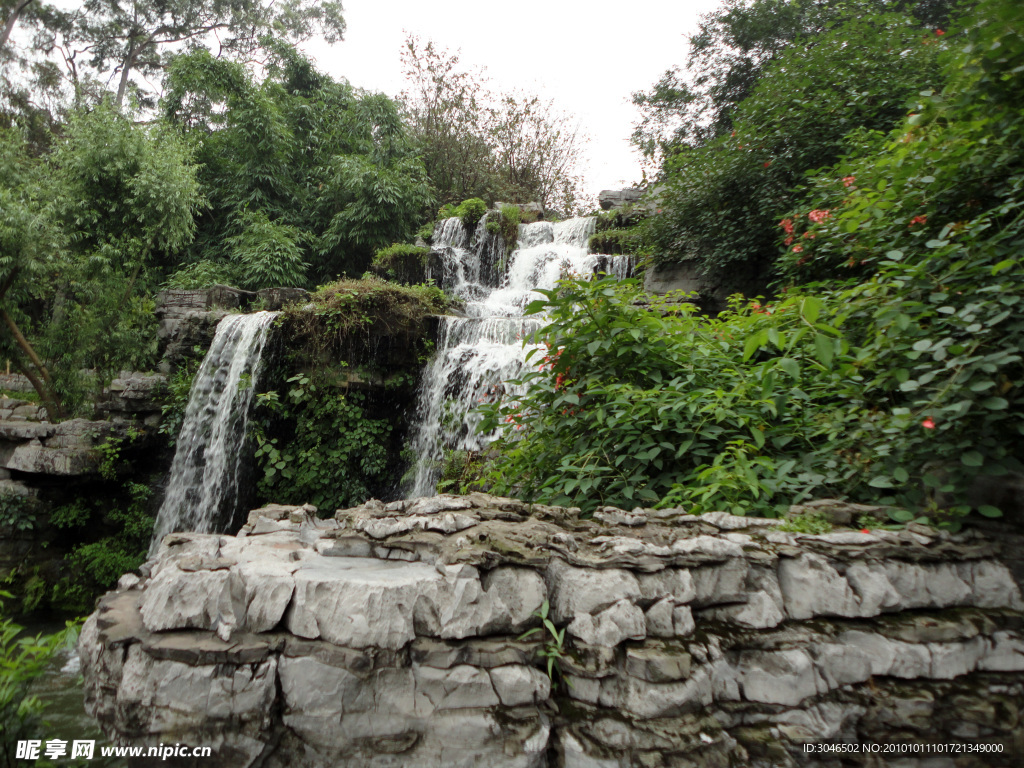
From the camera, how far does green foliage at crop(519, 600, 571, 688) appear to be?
1.84 m

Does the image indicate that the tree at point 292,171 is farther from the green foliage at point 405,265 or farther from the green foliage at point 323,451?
the green foliage at point 323,451

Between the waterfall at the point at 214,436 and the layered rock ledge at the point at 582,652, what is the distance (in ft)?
21.1

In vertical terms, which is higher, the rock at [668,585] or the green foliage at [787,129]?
the green foliage at [787,129]

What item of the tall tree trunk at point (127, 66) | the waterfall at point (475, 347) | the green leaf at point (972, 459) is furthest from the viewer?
the tall tree trunk at point (127, 66)

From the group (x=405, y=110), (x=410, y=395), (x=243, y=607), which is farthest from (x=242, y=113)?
(x=243, y=607)

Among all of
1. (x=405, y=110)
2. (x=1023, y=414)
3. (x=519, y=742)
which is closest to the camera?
(x=519, y=742)

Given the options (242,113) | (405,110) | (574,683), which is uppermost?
(405,110)

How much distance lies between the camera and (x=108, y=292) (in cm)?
1166

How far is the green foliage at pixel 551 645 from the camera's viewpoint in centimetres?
184

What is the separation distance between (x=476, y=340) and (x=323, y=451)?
2.82 m

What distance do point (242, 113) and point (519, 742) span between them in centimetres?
1790

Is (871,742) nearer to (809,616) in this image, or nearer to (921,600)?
(809,616)

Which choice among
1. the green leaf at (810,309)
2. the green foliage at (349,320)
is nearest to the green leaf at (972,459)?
the green leaf at (810,309)

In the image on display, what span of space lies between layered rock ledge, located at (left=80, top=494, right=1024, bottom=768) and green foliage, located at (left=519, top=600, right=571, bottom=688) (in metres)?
0.02
